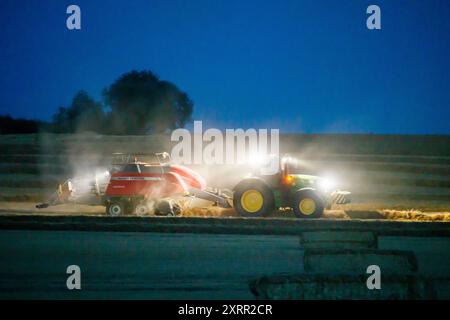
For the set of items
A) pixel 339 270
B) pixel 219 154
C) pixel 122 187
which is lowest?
pixel 339 270

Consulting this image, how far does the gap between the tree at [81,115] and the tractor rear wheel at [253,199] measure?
52.2 metres

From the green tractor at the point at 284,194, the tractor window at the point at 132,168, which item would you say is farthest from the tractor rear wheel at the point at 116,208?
the green tractor at the point at 284,194

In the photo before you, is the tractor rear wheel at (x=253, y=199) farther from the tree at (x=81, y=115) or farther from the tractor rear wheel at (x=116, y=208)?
the tree at (x=81, y=115)

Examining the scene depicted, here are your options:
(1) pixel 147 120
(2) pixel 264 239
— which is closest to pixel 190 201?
(2) pixel 264 239

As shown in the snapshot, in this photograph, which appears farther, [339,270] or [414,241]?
[414,241]

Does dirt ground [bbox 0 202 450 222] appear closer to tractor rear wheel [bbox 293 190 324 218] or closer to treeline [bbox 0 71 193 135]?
tractor rear wheel [bbox 293 190 324 218]

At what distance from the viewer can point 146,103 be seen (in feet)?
244

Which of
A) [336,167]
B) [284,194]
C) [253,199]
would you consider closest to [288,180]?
[284,194]

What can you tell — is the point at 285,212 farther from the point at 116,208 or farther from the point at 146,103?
the point at 146,103

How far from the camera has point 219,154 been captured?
33625 millimetres

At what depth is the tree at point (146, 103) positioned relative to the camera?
6970 centimetres

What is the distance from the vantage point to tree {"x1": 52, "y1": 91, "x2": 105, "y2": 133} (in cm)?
6750

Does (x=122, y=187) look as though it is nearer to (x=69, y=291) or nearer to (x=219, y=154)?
(x=69, y=291)
